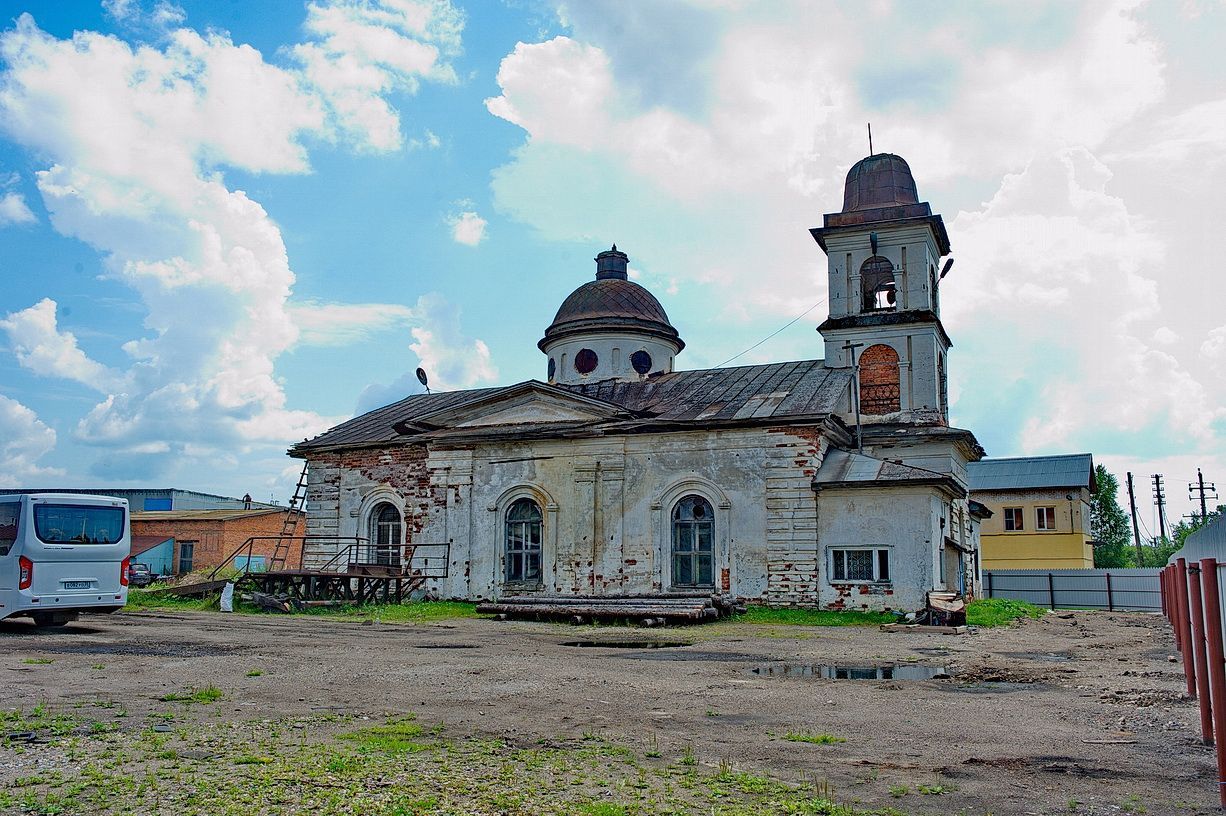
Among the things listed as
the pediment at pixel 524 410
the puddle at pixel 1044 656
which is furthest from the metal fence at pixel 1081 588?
the puddle at pixel 1044 656

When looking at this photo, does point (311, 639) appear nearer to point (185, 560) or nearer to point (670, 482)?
point (670, 482)

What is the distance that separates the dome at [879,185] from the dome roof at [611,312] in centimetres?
674

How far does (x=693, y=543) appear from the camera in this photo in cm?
2162

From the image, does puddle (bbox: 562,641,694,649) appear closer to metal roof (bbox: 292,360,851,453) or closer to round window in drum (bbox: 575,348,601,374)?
metal roof (bbox: 292,360,851,453)

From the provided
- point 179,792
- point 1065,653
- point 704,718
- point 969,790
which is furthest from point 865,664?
point 179,792

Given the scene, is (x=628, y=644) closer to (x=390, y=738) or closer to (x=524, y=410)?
(x=390, y=738)

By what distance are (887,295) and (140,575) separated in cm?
2732

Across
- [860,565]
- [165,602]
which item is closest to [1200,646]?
[860,565]

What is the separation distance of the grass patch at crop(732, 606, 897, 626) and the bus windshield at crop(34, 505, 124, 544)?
35.2ft

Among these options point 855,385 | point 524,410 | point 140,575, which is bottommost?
point 140,575

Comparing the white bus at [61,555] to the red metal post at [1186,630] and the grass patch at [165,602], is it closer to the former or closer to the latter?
the grass patch at [165,602]

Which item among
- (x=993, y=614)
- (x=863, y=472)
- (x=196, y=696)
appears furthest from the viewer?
(x=863, y=472)

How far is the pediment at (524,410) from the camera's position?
23.1m

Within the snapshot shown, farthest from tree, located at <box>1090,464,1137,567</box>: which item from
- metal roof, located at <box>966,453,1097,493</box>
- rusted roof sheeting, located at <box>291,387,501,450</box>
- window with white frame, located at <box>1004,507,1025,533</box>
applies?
rusted roof sheeting, located at <box>291,387,501,450</box>
